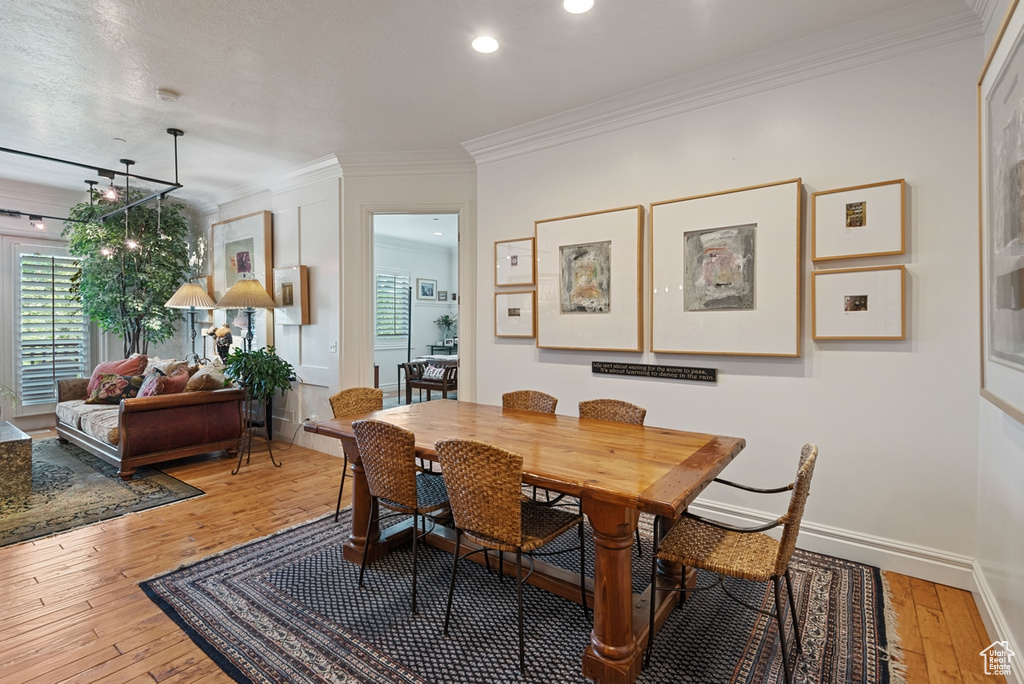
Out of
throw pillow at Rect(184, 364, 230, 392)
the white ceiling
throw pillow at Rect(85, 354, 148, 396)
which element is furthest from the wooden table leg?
throw pillow at Rect(85, 354, 148, 396)

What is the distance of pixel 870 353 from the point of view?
2.62 metres

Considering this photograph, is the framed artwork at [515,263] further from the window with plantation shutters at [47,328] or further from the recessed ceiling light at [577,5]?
the window with plantation shutters at [47,328]

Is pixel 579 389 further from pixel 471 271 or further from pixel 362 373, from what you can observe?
pixel 362 373

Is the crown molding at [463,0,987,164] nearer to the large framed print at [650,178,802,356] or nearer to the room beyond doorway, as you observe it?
the large framed print at [650,178,802,356]

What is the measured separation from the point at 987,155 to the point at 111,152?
640 cm

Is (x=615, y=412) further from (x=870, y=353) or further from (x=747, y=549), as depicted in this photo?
(x=870, y=353)

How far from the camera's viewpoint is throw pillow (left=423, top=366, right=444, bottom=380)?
6.90 m

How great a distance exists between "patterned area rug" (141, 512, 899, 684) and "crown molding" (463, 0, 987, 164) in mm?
2762

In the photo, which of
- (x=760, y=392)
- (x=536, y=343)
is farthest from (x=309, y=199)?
(x=760, y=392)

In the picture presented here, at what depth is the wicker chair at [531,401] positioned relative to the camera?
3.21m

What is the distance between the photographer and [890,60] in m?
2.55

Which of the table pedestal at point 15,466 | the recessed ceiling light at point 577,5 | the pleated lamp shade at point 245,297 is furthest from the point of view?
the pleated lamp shade at point 245,297

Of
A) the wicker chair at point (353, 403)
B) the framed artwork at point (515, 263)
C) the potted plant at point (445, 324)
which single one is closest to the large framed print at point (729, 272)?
the framed artwork at point (515, 263)

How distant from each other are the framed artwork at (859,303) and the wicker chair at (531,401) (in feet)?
5.23
